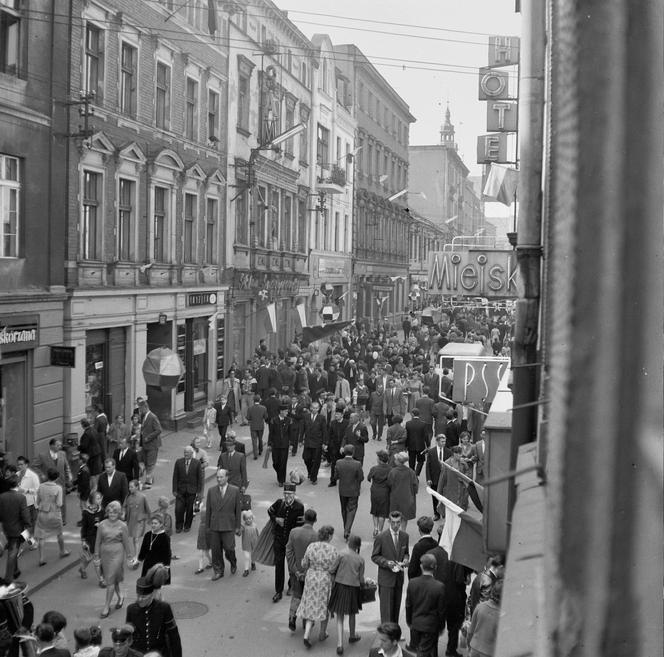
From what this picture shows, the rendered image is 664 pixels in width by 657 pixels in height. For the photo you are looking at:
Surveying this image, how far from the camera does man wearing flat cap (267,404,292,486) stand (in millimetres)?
16781

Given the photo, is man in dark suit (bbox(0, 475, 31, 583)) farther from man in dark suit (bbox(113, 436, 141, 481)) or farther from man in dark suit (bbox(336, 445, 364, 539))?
man in dark suit (bbox(336, 445, 364, 539))

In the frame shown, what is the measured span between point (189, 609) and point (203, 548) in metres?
1.35

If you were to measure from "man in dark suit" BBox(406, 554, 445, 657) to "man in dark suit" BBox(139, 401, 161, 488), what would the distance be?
8.70 meters

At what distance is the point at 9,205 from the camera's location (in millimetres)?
16094

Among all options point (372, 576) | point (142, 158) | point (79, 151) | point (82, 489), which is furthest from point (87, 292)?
point (372, 576)

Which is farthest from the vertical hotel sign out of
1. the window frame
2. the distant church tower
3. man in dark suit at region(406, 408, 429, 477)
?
the distant church tower

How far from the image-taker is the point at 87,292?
18.5 metres

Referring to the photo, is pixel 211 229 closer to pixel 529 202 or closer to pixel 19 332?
pixel 19 332

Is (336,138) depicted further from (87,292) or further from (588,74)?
(588,74)

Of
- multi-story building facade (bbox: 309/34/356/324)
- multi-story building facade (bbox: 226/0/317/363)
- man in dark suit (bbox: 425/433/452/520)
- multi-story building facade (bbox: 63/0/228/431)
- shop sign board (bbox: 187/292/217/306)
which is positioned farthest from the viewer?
multi-story building facade (bbox: 309/34/356/324)

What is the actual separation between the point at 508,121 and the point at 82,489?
14858 mm

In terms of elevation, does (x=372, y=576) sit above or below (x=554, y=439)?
below

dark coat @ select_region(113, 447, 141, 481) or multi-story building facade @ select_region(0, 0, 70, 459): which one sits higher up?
multi-story building facade @ select_region(0, 0, 70, 459)

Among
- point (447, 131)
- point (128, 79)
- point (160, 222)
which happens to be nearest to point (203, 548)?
point (160, 222)
